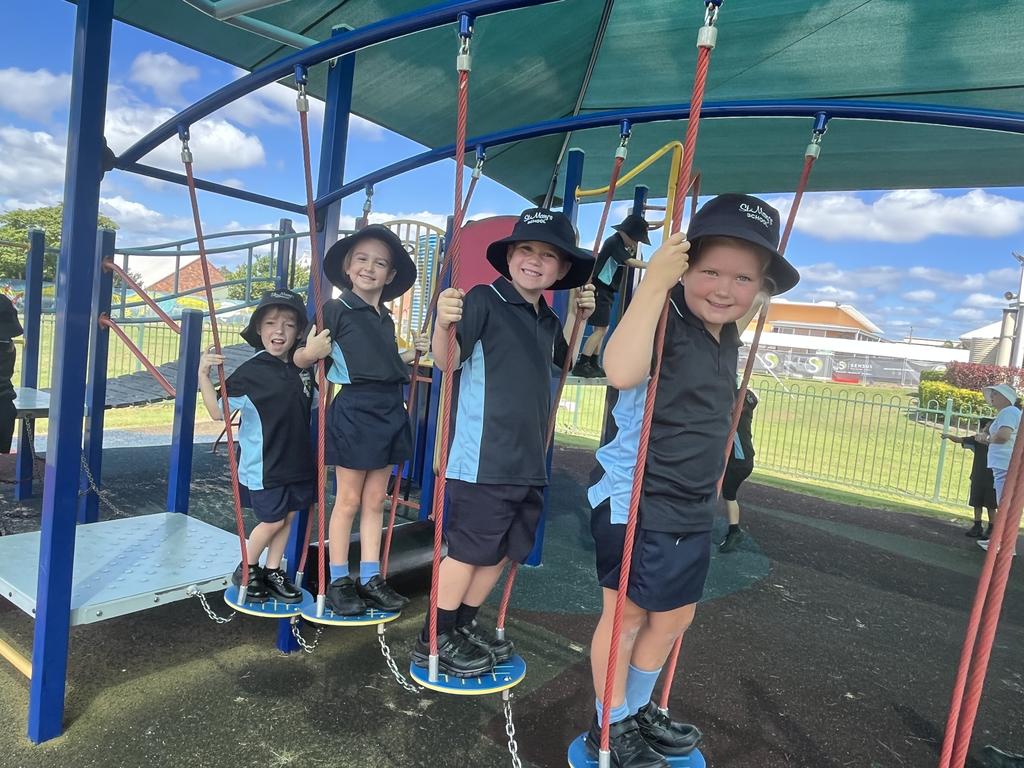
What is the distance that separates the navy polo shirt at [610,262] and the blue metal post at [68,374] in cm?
175

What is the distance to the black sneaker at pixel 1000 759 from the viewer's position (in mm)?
2389

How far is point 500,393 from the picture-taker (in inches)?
74.0

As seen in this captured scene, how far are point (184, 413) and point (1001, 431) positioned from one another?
5.88m

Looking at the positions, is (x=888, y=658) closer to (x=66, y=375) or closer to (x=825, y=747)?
(x=825, y=747)

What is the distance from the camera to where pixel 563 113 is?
6.09 m

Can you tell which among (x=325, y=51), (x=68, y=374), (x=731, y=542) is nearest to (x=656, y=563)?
(x=325, y=51)

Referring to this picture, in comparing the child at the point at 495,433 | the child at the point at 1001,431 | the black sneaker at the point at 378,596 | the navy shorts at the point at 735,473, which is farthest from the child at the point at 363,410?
the child at the point at 1001,431

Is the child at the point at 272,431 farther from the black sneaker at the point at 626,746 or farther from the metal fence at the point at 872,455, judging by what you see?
the metal fence at the point at 872,455

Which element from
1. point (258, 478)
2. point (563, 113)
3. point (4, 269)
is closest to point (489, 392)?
point (258, 478)

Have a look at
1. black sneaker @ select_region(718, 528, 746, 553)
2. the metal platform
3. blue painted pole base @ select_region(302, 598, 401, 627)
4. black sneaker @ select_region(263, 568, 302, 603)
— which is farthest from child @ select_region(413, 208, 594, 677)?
black sneaker @ select_region(718, 528, 746, 553)

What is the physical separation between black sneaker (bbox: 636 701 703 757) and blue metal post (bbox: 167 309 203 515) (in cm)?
255

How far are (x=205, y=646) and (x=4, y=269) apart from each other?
40633 mm

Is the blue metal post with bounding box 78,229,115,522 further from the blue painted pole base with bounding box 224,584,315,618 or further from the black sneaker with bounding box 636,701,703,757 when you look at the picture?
the black sneaker with bounding box 636,701,703,757

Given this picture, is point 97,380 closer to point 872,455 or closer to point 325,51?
point 325,51
